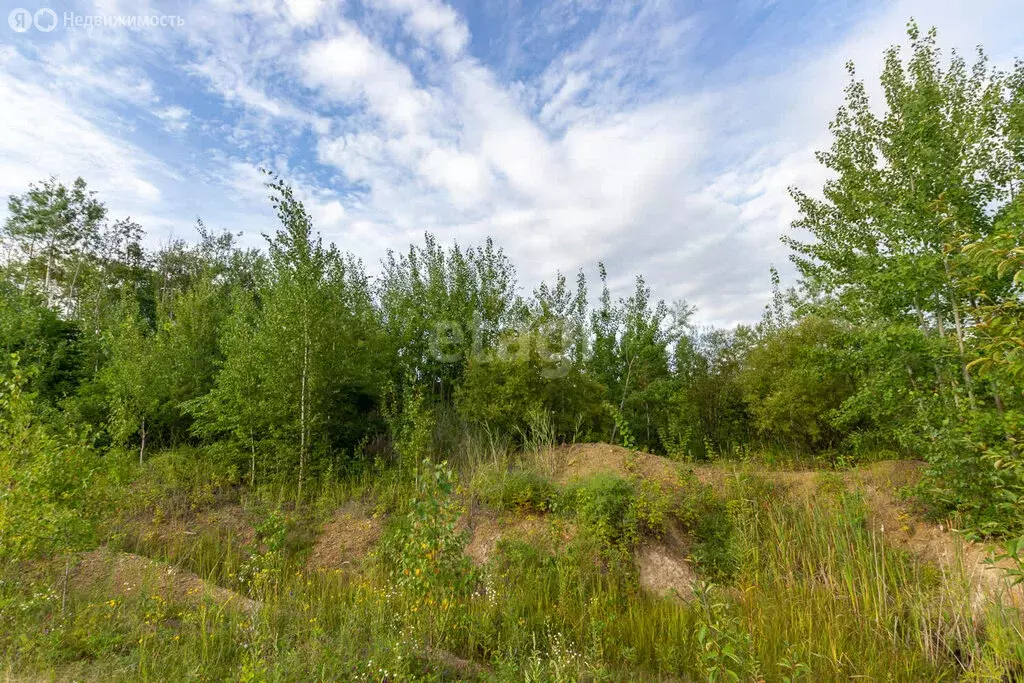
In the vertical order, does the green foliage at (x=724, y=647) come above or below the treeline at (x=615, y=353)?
below

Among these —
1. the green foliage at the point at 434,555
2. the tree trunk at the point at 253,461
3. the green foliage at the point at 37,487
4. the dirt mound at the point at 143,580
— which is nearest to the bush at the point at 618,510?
the green foliage at the point at 434,555

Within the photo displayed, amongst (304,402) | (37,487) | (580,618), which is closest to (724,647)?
Answer: (580,618)

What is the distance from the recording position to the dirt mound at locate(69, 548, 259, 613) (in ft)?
16.7

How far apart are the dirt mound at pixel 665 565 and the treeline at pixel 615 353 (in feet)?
8.69

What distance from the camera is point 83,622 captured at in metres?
4.11

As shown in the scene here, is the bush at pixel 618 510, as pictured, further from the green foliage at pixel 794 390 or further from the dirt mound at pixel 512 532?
the green foliage at pixel 794 390

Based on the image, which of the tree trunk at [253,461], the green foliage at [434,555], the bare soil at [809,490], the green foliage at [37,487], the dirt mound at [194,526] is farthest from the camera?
the tree trunk at [253,461]

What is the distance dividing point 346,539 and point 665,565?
514 centimetres

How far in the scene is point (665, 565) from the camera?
668 centimetres

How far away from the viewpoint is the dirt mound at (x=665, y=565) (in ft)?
21.1

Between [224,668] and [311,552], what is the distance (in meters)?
4.12

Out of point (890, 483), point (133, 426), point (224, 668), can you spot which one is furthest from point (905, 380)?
point (133, 426)

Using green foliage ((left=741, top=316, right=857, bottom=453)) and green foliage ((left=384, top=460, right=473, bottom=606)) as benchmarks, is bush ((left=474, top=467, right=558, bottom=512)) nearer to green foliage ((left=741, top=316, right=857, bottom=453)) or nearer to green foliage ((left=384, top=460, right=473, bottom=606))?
green foliage ((left=384, top=460, right=473, bottom=606))

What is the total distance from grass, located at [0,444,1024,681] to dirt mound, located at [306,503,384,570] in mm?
363
